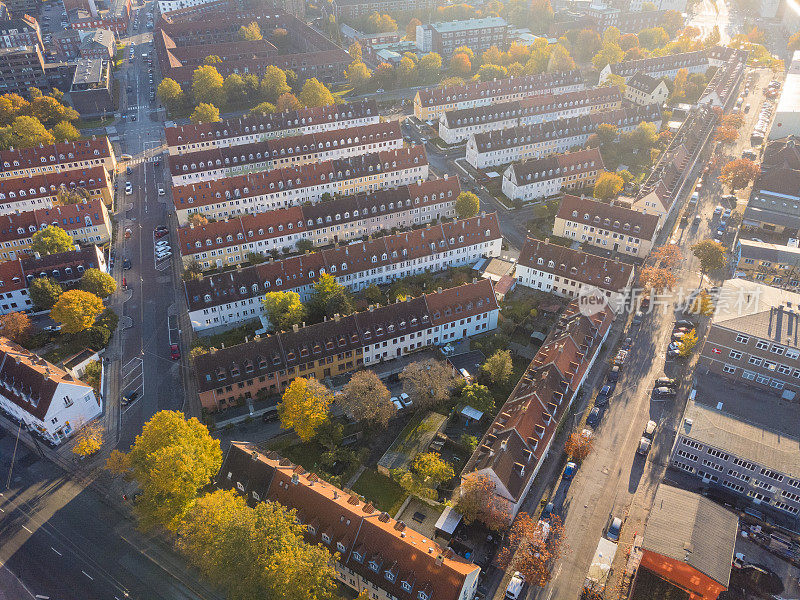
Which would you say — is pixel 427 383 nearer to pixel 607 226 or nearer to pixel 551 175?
pixel 607 226

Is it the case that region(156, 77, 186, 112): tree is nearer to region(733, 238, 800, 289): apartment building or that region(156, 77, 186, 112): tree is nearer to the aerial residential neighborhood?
the aerial residential neighborhood

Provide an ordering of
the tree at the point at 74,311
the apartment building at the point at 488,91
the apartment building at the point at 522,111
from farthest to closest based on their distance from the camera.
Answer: the apartment building at the point at 488,91
the apartment building at the point at 522,111
the tree at the point at 74,311

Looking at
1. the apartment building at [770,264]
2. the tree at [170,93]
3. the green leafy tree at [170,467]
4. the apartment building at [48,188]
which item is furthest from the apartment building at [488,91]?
the green leafy tree at [170,467]

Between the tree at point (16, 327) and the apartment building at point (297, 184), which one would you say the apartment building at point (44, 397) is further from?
the apartment building at point (297, 184)

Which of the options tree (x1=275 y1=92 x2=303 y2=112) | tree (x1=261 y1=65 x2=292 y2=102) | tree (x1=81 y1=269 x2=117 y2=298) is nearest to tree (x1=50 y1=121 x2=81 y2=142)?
tree (x1=275 y1=92 x2=303 y2=112)

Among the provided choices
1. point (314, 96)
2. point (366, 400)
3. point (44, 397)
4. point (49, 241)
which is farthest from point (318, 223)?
point (314, 96)

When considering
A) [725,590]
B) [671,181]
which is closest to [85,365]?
[725,590]

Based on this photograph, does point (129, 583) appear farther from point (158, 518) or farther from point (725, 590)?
point (725, 590)
